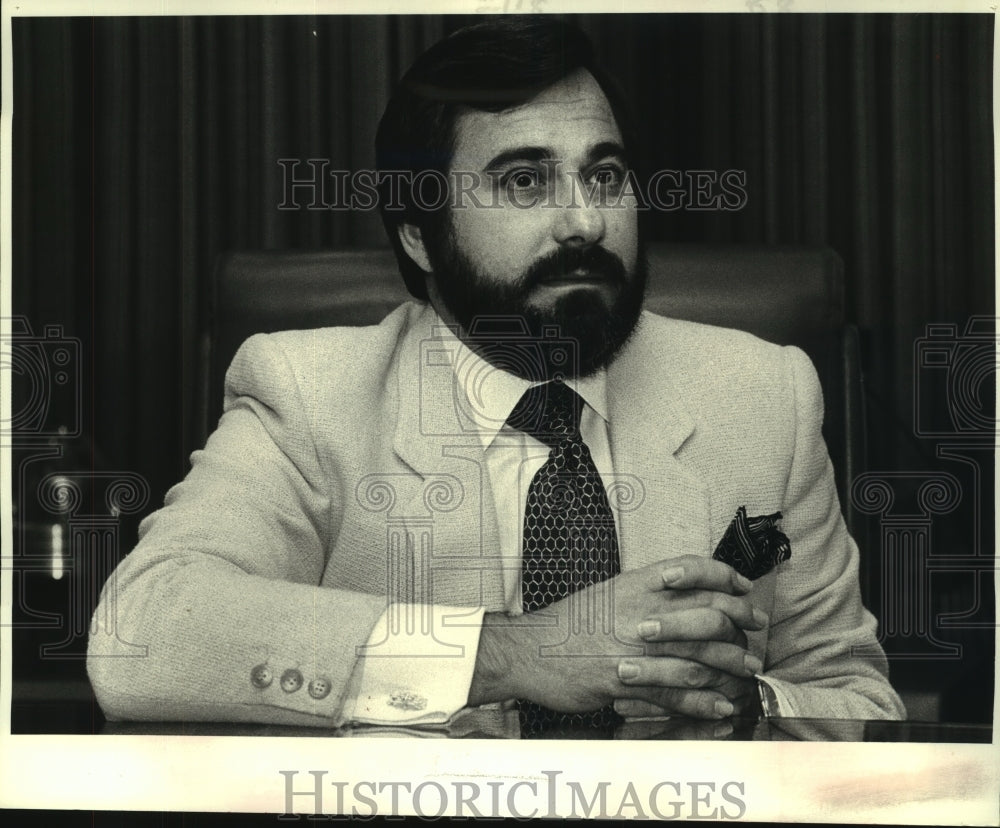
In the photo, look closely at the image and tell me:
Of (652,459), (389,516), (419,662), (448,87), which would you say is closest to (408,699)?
(419,662)

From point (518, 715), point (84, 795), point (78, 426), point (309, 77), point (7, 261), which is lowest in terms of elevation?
point (84, 795)

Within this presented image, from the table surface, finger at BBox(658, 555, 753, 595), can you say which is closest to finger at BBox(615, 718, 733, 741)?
the table surface

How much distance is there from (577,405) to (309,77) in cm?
90

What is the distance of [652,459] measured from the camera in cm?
242

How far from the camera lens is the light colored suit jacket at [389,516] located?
7.75ft

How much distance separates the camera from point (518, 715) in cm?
238

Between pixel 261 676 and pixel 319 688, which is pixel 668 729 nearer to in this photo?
pixel 319 688

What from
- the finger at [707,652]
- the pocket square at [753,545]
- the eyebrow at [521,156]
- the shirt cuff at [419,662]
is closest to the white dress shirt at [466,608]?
the shirt cuff at [419,662]

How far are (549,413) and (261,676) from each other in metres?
0.79

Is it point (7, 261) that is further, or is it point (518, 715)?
point (7, 261)

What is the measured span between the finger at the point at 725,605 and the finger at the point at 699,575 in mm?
14

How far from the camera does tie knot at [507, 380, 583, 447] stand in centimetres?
242

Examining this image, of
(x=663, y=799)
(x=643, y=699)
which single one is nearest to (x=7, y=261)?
(x=643, y=699)

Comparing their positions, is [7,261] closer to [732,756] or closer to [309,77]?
[309,77]
